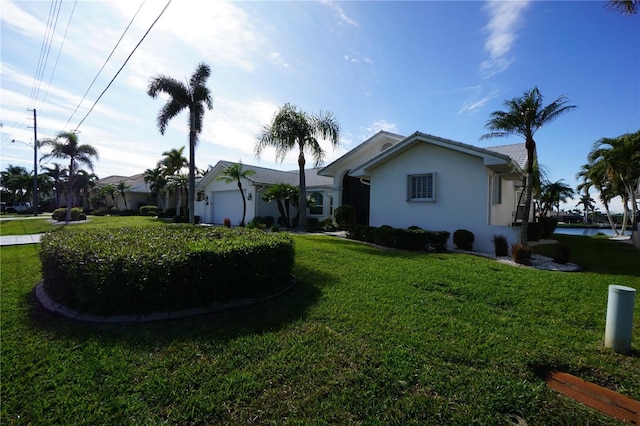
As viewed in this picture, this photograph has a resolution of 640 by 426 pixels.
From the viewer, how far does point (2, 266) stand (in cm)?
772

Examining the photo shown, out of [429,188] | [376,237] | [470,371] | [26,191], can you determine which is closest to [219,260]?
[470,371]

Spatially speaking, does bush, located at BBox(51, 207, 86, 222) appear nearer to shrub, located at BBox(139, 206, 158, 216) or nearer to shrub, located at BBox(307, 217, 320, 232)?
shrub, located at BBox(139, 206, 158, 216)

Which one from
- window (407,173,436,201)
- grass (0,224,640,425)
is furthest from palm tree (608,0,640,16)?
grass (0,224,640,425)

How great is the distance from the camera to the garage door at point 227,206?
890 inches

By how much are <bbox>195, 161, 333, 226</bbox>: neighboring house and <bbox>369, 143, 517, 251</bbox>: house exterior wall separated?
273 inches

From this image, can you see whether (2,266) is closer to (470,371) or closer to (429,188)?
(470,371)

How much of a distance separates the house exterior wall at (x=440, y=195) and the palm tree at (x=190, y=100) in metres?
10.7

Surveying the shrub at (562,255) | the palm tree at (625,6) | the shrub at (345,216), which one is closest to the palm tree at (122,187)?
the shrub at (345,216)

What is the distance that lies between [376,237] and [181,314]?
8730 millimetres

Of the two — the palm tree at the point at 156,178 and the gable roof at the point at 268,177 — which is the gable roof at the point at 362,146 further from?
the palm tree at the point at 156,178

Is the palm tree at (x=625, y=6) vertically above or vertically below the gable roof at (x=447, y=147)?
above

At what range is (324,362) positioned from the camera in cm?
321

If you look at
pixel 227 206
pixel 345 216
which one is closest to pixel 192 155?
pixel 227 206

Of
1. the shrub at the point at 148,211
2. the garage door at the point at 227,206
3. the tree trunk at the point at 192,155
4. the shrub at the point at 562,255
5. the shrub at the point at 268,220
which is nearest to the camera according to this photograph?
the shrub at the point at 562,255
